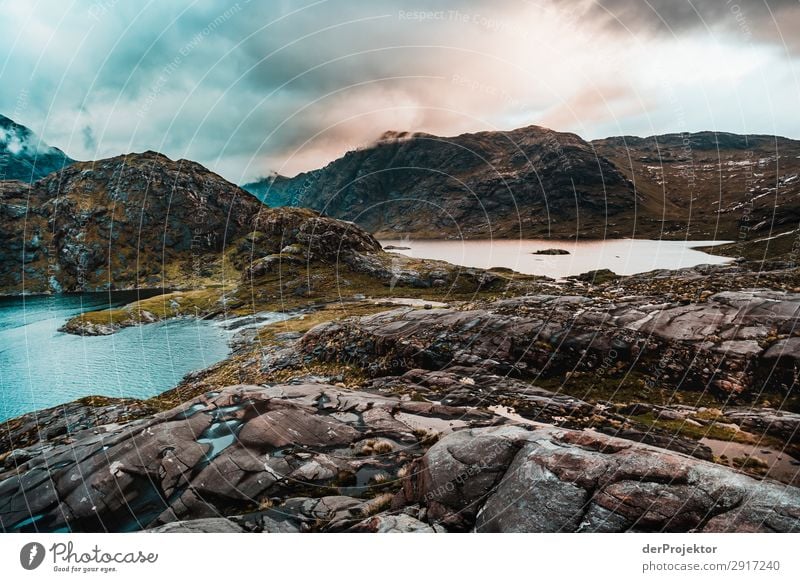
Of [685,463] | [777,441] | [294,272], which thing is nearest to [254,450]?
[685,463]

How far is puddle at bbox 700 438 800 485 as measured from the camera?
14531 millimetres

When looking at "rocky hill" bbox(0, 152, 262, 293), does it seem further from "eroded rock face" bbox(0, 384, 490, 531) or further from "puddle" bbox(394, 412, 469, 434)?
"puddle" bbox(394, 412, 469, 434)

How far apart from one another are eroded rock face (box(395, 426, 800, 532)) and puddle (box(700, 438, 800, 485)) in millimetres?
4366

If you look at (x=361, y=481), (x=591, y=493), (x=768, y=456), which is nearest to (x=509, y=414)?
(x=591, y=493)

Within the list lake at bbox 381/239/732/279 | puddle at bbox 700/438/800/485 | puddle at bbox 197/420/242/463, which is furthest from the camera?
lake at bbox 381/239/732/279

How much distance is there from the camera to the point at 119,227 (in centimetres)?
17975

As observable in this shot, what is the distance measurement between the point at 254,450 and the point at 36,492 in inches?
353

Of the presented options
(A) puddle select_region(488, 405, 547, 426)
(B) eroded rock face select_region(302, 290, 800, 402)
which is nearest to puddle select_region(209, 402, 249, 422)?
(B) eroded rock face select_region(302, 290, 800, 402)

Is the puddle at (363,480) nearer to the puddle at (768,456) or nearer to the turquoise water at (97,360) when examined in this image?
the puddle at (768,456)

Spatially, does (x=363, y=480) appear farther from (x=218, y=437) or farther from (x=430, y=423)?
(x=218, y=437)

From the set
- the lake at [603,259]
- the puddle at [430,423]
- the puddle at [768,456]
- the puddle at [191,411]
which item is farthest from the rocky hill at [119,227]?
the puddle at [768,456]

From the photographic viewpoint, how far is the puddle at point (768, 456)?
1453 centimetres

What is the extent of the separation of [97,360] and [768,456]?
76.3m
